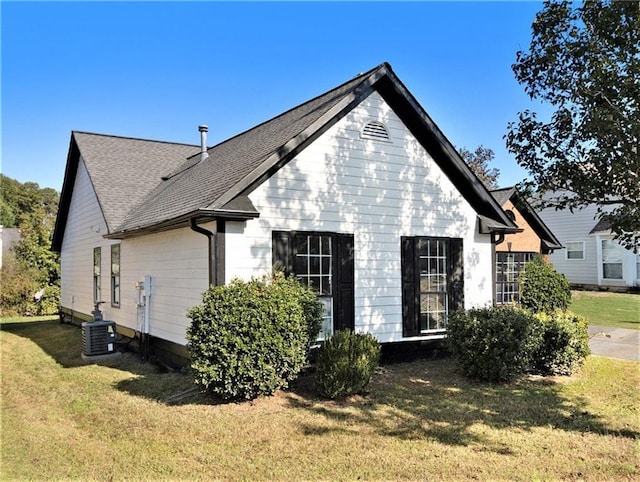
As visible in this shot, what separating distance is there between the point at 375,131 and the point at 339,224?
210 cm

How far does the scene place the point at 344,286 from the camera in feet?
29.2

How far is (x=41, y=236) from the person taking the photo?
21938 millimetres

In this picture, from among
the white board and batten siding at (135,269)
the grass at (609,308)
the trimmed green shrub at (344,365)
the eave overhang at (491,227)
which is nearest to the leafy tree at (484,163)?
the grass at (609,308)

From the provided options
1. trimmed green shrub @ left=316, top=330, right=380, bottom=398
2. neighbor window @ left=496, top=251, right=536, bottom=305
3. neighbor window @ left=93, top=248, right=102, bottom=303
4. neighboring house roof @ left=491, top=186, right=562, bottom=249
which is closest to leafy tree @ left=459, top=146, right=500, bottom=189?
neighboring house roof @ left=491, top=186, right=562, bottom=249

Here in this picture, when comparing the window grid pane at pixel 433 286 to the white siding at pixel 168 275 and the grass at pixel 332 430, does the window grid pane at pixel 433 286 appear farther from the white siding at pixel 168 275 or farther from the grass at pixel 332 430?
the white siding at pixel 168 275

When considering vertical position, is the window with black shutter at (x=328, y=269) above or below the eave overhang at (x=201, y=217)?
below

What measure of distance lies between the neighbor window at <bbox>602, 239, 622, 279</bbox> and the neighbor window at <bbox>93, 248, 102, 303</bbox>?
2555cm

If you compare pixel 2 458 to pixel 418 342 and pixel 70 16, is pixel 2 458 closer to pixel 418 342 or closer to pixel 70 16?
pixel 418 342

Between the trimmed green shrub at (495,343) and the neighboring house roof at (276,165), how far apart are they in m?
3.10

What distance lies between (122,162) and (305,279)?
31.9ft

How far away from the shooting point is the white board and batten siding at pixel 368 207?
322 inches

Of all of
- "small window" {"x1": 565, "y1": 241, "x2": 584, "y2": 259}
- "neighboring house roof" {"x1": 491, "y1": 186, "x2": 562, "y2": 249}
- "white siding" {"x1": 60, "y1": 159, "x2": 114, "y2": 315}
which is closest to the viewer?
"white siding" {"x1": 60, "y1": 159, "x2": 114, "y2": 315}

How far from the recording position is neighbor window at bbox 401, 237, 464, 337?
9617mm

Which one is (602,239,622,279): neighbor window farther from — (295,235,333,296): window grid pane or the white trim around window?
(295,235,333,296): window grid pane
